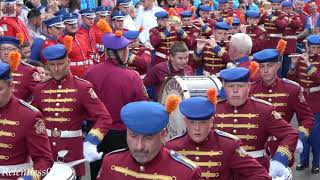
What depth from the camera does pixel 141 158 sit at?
12.1 ft

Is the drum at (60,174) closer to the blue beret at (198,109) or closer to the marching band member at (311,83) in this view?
the blue beret at (198,109)

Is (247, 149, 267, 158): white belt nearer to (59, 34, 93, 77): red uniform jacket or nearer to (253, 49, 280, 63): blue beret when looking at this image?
(253, 49, 280, 63): blue beret

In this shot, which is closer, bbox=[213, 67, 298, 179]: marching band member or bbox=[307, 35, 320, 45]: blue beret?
bbox=[213, 67, 298, 179]: marching band member

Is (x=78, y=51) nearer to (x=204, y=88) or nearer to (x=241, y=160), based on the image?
(x=204, y=88)

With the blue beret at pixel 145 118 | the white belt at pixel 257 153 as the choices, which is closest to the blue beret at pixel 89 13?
the white belt at pixel 257 153

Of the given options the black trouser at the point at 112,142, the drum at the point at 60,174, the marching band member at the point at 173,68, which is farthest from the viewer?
the marching band member at the point at 173,68

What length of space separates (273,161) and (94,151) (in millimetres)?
1540

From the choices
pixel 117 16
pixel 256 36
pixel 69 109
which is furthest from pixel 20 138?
pixel 256 36

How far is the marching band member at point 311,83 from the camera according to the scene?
8875 millimetres

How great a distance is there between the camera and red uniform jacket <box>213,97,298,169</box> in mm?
5598

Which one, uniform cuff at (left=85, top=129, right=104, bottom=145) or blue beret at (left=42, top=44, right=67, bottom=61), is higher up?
blue beret at (left=42, top=44, right=67, bottom=61)

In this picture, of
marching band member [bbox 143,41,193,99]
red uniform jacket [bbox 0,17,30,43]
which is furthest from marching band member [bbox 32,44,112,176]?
red uniform jacket [bbox 0,17,30,43]

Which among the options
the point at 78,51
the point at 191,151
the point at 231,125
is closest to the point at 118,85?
the point at 231,125

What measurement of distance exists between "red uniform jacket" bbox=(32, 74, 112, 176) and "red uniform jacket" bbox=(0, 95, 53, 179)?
3.70ft
